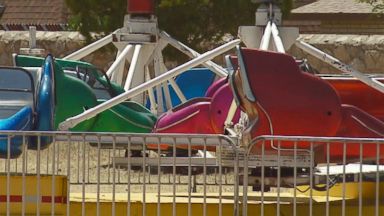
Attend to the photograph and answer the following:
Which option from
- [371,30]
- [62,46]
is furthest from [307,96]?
[371,30]

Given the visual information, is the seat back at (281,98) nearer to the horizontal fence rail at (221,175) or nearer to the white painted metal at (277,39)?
the horizontal fence rail at (221,175)

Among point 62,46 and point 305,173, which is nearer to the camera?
point 305,173

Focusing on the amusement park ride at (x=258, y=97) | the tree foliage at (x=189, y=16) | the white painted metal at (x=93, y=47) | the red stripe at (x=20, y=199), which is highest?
the tree foliage at (x=189, y=16)

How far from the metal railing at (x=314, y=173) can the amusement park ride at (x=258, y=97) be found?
0.06ft

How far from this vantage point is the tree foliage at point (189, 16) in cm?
1752

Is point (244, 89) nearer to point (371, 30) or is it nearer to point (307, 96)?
point (307, 96)

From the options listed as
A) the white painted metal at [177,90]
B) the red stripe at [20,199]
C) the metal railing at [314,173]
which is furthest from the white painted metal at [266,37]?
the red stripe at [20,199]

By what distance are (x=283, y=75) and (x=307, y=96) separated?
0.69ft

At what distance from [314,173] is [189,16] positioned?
9.95 m

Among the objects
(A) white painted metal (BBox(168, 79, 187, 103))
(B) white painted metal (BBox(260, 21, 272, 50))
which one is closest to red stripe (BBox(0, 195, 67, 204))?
(B) white painted metal (BBox(260, 21, 272, 50))

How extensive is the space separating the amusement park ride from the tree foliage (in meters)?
5.66

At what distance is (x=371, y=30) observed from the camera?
26281 millimetres

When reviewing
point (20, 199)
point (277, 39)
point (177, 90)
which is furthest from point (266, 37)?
point (20, 199)

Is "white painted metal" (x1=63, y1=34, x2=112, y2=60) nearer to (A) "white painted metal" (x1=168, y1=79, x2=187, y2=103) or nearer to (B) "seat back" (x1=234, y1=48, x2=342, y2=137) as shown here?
(A) "white painted metal" (x1=168, y1=79, x2=187, y2=103)
